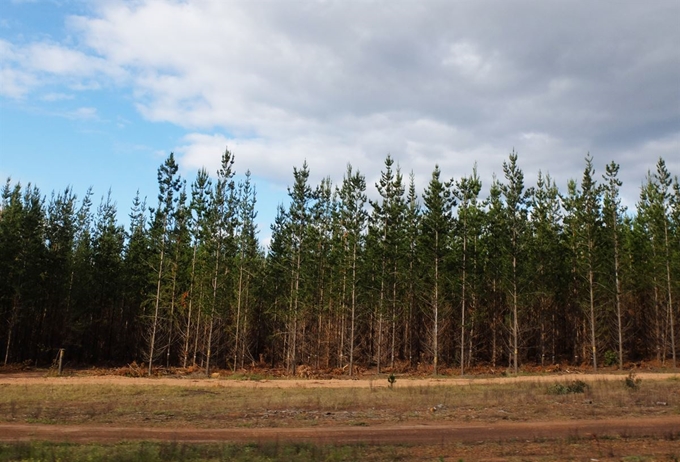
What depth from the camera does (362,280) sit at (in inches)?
1678

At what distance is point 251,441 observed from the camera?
43.8ft

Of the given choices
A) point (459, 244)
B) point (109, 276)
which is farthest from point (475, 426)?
point (109, 276)

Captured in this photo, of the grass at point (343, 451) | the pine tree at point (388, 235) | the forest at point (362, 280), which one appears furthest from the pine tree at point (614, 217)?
the grass at point (343, 451)

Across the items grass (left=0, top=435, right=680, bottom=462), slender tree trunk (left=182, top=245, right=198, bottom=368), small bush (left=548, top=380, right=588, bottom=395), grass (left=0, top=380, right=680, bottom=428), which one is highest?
slender tree trunk (left=182, top=245, right=198, bottom=368)

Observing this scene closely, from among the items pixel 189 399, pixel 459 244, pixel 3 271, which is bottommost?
pixel 189 399

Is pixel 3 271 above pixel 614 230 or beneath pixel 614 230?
beneath

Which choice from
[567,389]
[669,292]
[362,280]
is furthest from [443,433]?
[669,292]

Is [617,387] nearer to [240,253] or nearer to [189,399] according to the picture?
[189,399]

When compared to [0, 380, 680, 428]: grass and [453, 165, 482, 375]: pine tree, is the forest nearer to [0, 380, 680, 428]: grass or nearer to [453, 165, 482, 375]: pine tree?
[453, 165, 482, 375]: pine tree

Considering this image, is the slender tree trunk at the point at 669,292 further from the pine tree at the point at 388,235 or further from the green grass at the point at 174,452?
the green grass at the point at 174,452

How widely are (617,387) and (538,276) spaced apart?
22.5m

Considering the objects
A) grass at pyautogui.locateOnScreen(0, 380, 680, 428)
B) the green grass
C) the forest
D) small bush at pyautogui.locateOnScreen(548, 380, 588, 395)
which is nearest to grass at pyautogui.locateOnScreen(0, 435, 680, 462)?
the green grass

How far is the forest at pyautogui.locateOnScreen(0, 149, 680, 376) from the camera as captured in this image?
4275 cm

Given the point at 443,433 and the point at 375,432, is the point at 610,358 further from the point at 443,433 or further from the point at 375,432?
the point at 375,432
